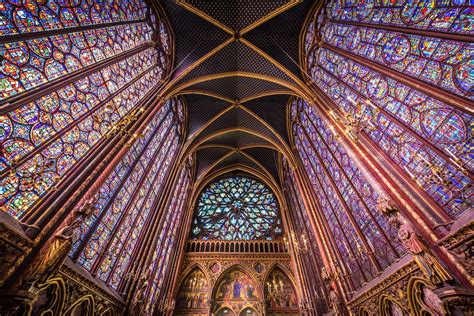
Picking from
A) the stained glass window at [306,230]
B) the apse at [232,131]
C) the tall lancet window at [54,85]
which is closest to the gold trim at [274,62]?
the apse at [232,131]

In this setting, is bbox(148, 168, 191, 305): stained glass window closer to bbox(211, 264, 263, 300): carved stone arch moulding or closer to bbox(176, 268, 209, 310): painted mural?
bbox(176, 268, 209, 310): painted mural

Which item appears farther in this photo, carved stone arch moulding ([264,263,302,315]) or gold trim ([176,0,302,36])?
carved stone arch moulding ([264,263,302,315])

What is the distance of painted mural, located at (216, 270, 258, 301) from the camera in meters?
16.5

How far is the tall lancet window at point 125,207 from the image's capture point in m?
8.49

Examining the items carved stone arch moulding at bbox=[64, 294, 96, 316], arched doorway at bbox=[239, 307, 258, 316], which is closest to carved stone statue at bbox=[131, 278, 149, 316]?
carved stone arch moulding at bbox=[64, 294, 96, 316]

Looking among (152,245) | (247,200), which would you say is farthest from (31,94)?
(247,200)

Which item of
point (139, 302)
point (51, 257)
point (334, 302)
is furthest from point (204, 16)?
point (334, 302)

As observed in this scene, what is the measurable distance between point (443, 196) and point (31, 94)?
12.0m

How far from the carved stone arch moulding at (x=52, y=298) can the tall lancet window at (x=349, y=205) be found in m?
10.7

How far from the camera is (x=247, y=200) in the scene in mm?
22750

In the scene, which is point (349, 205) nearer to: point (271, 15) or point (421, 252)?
point (421, 252)

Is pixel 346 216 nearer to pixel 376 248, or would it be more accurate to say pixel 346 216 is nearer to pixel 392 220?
pixel 376 248

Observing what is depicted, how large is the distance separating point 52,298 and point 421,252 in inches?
423

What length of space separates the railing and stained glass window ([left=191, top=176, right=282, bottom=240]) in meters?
0.60
